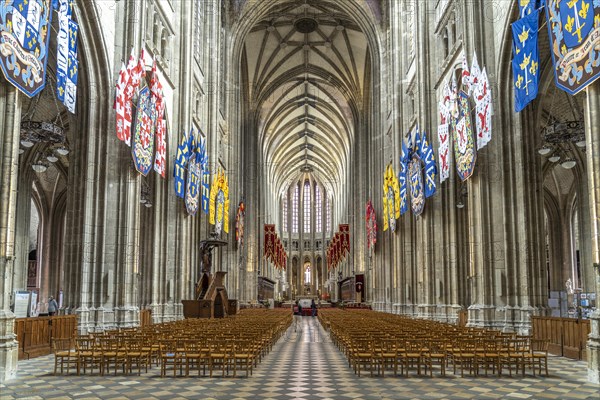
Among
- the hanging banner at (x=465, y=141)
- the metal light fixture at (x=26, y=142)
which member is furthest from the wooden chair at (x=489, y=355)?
the metal light fixture at (x=26, y=142)

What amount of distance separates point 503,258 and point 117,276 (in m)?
11.7

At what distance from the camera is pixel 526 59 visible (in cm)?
1326

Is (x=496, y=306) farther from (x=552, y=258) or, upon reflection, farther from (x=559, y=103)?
(x=552, y=258)

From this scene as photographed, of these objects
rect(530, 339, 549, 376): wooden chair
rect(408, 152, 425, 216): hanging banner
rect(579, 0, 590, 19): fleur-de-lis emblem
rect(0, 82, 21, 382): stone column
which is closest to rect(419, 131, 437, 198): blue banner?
rect(408, 152, 425, 216): hanging banner

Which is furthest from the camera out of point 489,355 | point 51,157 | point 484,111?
point 51,157

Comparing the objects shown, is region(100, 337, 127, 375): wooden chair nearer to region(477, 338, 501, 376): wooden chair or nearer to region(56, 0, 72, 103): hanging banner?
region(56, 0, 72, 103): hanging banner

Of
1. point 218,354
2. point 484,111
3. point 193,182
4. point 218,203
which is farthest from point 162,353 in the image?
point 218,203

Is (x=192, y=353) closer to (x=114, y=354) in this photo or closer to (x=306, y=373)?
(x=114, y=354)

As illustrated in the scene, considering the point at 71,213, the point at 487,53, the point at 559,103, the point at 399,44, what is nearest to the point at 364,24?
the point at 399,44

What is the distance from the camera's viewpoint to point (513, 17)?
A: 643 inches

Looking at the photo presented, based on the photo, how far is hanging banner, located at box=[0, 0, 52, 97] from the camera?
9797 mm

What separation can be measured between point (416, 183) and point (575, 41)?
14073 mm

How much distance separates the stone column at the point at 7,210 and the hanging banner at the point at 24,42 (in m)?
0.41

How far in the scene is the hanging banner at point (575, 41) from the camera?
389 inches
